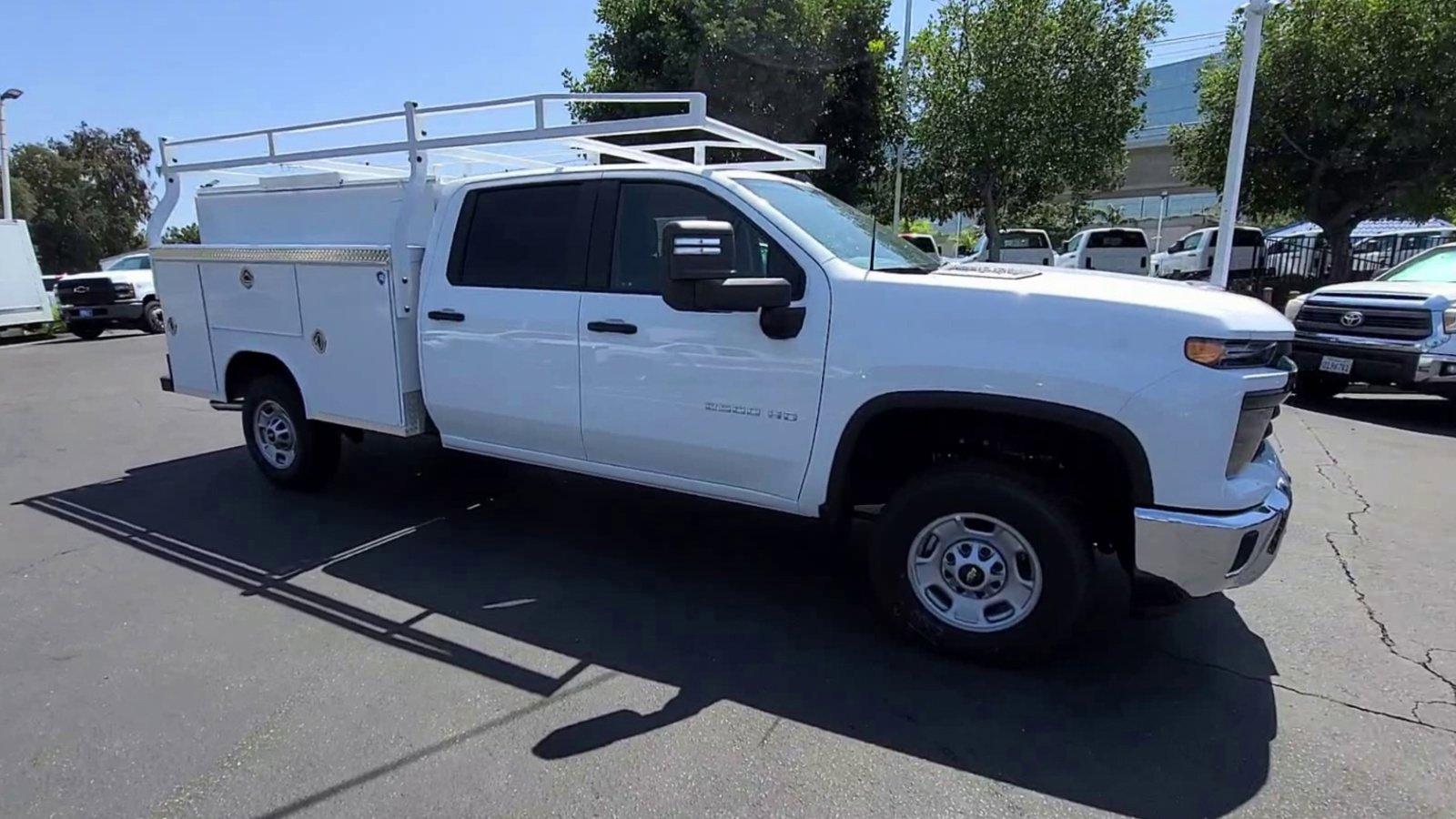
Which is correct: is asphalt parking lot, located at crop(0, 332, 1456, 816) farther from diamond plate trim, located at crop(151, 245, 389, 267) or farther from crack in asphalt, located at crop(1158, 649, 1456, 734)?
diamond plate trim, located at crop(151, 245, 389, 267)

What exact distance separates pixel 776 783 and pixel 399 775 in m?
1.23

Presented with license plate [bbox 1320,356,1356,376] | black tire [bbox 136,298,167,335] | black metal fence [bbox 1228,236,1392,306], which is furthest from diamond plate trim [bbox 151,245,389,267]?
black metal fence [bbox 1228,236,1392,306]

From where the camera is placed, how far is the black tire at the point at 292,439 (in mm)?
5484

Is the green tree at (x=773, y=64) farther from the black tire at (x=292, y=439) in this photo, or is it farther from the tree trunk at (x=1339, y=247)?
the black tire at (x=292, y=439)

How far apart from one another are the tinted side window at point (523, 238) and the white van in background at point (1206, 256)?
17.5m

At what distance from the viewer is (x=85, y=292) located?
1650cm

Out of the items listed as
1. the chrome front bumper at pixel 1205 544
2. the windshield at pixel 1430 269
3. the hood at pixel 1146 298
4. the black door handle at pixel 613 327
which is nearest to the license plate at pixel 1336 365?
the windshield at pixel 1430 269

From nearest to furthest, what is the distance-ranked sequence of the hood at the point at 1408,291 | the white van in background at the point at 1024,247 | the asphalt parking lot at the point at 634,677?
the asphalt parking lot at the point at 634,677, the hood at the point at 1408,291, the white van in background at the point at 1024,247

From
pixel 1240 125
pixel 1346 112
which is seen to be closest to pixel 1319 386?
pixel 1240 125

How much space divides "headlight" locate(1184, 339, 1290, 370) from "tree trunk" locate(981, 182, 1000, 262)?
18623 mm

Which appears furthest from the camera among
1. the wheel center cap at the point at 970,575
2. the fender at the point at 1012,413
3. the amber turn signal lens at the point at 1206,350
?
the wheel center cap at the point at 970,575

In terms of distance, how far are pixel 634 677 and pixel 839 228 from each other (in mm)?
2219

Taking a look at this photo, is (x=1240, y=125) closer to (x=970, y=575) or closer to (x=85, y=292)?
(x=970, y=575)

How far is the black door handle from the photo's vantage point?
3941 millimetres
